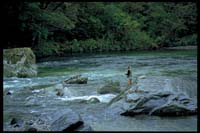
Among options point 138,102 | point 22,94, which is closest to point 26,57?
point 22,94

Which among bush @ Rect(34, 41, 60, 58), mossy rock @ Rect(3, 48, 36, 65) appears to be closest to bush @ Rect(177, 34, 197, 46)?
bush @ Rect(34, 41, 60, 58)

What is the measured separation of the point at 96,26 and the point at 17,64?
29.0 meters

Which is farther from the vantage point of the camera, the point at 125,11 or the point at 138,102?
the point at 125,11

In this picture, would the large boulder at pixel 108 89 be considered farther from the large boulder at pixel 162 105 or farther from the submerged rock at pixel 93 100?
the large boulder at pixel 162 105

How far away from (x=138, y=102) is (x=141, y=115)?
44cm

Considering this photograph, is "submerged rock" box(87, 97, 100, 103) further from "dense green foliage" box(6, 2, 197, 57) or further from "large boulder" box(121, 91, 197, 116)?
"dense green foliage" box(6, 2, 197, 57)

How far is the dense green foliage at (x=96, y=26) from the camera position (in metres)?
35.2

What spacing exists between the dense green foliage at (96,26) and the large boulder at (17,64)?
6.46 meters

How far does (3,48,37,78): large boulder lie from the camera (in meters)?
21.5

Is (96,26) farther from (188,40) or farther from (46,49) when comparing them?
(188,40)

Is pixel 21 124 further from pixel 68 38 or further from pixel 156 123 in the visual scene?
pixel 68 38

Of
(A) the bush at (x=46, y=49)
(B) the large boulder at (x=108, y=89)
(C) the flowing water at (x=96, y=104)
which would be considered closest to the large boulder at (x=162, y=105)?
(C) the flowing water at (x=96, y=104)

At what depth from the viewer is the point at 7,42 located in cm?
3566

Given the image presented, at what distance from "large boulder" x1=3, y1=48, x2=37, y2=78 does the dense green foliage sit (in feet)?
21.2
